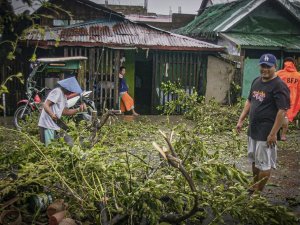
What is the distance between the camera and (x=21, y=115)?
9195mm

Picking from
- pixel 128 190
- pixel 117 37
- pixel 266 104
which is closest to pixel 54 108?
pixel 128 190

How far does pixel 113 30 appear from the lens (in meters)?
12.7

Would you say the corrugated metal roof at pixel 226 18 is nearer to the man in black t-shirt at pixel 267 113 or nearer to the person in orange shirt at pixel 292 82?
the person in orange shirt at pixel 292 82

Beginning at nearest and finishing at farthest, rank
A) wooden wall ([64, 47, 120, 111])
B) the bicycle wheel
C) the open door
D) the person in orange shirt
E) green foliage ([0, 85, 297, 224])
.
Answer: green foliage ([0, 85, 297, 224]) < the person in orange shirt < the bicycle wheel < wooden wall ([64, 47, 120, 111]) < the open door

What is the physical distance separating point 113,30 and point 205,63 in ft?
13.1

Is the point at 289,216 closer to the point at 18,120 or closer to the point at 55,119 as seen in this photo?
the point at 55,119

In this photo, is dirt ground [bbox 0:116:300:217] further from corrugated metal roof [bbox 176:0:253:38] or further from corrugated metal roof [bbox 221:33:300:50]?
corrugated metal roof [bbox 176:0:253:38]

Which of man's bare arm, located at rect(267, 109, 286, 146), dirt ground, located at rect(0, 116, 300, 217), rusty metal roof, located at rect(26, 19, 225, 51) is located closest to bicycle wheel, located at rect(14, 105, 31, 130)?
rusty metal roof, located at rect(26, 19, 225, 51)

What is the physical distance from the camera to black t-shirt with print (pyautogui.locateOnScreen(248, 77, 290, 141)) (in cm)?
448

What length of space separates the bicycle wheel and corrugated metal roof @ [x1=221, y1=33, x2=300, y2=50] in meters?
9.00

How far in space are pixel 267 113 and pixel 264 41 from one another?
1108 centimetres

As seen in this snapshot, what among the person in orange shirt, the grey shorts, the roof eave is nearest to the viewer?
the grey shorts

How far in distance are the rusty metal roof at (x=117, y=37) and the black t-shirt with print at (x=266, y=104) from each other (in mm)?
7544

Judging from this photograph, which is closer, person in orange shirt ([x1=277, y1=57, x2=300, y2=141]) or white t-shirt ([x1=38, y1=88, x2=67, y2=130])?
white t-shirt ([x1=38, y1=88, x2=67, y2=130])
